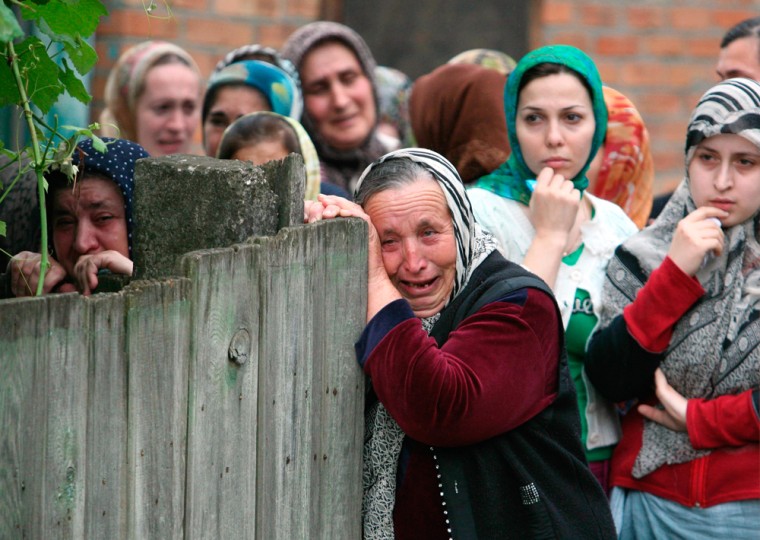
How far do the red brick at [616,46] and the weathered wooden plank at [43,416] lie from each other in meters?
5.80

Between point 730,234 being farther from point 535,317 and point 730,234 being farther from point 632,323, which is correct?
point 535,317

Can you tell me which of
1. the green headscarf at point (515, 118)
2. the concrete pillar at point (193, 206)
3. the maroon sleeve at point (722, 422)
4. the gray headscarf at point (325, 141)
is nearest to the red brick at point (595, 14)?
the gray headscarf at point (325, 141)

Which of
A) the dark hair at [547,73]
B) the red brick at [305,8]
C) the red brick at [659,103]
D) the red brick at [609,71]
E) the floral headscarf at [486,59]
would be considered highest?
the red brick at [305,8]

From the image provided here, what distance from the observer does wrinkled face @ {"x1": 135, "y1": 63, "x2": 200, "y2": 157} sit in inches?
203

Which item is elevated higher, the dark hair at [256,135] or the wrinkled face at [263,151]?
the dark hair at [256,135]

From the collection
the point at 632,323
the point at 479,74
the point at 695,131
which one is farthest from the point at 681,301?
the point at 479,74

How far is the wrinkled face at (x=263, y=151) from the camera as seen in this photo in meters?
3.89

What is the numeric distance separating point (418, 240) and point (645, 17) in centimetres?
503

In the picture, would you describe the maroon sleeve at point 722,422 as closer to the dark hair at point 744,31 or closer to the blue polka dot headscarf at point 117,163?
the blue polka dot headscarf at point 117,163

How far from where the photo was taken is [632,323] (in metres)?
3.13

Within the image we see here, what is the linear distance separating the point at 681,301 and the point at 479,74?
168cm

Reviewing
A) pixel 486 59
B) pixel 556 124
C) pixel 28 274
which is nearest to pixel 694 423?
pixel 556 124

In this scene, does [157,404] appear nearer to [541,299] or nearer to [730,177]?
[541,299]

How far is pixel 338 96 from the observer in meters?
5.14
